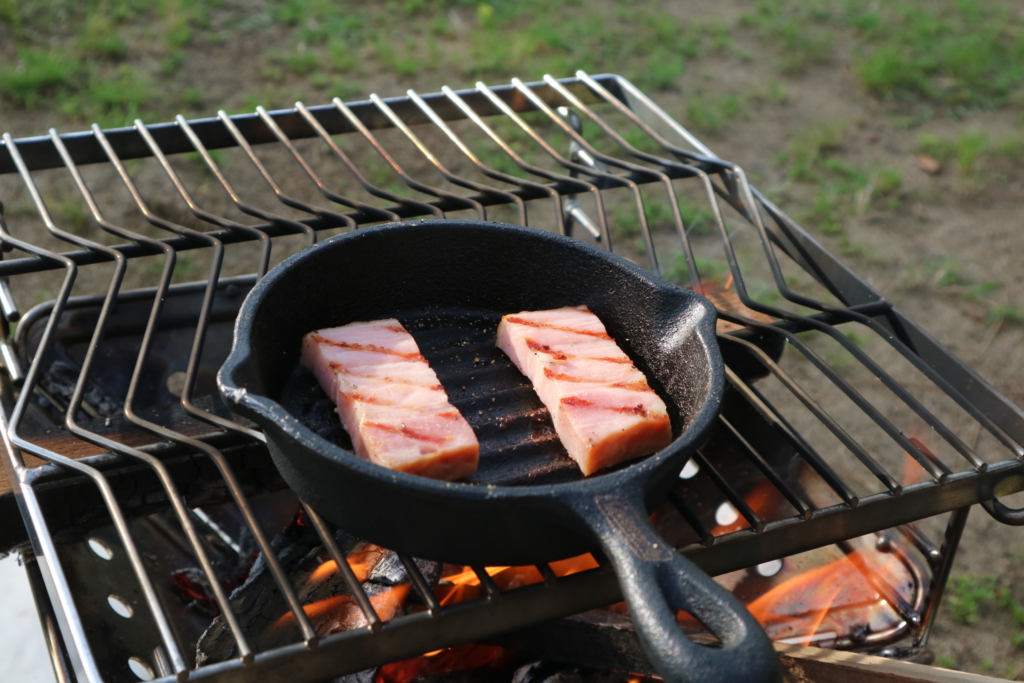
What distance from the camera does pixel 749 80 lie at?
5.77 metres

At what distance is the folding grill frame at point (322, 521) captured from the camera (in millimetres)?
1270

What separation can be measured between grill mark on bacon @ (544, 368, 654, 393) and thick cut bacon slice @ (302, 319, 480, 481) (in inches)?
8.3

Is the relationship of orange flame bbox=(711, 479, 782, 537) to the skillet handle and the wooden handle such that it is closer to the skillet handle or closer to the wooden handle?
the wooden handle

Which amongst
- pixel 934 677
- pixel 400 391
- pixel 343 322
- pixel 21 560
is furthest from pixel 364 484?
pixel 934 677

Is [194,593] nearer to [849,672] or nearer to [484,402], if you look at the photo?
[484,402]

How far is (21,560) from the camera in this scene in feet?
5.74

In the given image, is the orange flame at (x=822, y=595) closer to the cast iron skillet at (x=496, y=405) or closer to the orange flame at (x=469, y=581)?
the orange flame at (x=469, y=581)

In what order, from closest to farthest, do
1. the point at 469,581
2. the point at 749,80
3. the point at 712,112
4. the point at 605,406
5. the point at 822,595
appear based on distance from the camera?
1. the point at 605,406
2. the point at 469,581
3. the point at 822,595
4. the point at 712,112
5. the point at 749,80

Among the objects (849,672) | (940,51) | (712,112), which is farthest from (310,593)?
(940,51)

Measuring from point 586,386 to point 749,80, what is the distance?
4.79 meters

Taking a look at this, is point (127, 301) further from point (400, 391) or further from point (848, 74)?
point (848, 74)

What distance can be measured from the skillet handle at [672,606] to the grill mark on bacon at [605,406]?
37cm

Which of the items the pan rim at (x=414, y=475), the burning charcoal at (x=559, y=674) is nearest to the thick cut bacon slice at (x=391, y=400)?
the pan rim at (x=414, y=475)

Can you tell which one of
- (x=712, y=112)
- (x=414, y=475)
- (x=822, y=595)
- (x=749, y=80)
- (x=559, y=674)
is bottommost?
(x=822, y=595)
